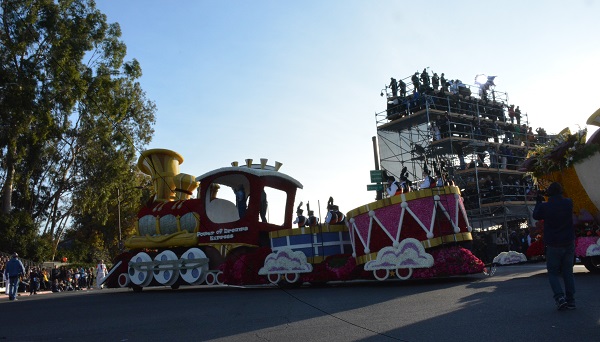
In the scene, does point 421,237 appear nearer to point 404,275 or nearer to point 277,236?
point 404,275

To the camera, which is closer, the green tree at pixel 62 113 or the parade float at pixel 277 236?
the parade float at pixel 277 236

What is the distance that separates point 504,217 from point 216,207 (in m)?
17.6

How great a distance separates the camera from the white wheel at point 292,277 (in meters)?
14.0

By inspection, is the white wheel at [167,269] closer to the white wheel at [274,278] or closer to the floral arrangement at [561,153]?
the white wheel at [274,278]

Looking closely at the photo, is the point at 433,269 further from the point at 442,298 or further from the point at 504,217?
the point at 504,217

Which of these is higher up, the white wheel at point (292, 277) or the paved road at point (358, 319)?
the white wheel at point (292, 277)

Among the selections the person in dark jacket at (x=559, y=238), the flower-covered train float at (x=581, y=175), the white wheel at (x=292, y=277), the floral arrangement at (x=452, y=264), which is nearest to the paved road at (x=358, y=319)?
the person in dark jacket at (x=559, y=238)

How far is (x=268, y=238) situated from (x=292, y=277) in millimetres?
2145

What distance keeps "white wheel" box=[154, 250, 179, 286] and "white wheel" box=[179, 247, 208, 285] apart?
0.96 feet

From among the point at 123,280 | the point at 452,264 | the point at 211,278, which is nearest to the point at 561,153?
the point at 452,264

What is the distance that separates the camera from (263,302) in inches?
400

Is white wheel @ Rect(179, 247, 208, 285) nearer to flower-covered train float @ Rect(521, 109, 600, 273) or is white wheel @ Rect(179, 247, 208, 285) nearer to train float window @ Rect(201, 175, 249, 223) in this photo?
train float window @ Rect(201, 175, 249, 223)

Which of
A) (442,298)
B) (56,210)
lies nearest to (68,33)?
(56,210)

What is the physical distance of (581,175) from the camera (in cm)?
1152
